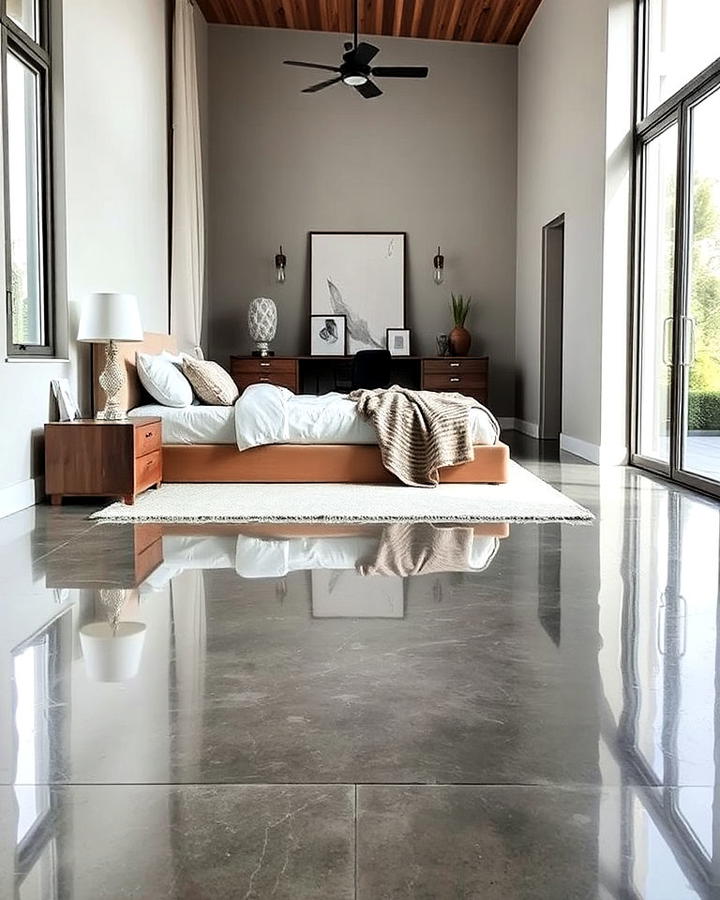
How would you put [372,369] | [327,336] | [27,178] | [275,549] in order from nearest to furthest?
[275,549] → [27,178] → [372,369] → [327,336]

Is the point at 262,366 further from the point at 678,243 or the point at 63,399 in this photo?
the point at 678,243

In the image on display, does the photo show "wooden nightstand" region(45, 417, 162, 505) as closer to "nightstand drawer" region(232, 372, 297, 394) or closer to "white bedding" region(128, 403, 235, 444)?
"white bedding" region(128, 403, 235, 444)

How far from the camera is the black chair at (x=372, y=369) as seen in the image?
846cm

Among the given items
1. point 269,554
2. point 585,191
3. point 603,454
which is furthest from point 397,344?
point 269,554

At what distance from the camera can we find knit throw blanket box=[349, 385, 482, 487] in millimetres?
5625

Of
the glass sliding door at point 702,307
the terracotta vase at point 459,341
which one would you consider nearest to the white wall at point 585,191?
the terracotta vase at point 459,341

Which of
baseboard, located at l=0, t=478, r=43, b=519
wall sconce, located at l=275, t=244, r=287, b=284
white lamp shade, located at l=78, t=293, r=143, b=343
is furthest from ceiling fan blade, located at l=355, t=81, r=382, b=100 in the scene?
baseboard, located at l=0, t=478, r=43, b=519

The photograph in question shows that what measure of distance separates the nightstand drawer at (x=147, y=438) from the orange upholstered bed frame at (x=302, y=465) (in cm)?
18

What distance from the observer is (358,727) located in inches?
77.6

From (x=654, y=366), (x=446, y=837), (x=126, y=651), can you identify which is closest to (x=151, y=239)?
(x=654, y=366)

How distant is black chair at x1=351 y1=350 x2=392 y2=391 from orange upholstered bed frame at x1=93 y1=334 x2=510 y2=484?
9.00 feet

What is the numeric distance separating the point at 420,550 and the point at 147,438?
6.86 feet

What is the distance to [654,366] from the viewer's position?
21.9 ft

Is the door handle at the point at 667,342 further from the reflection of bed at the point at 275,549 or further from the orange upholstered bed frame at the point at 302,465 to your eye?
the reflection of bed at the point at 275,549
